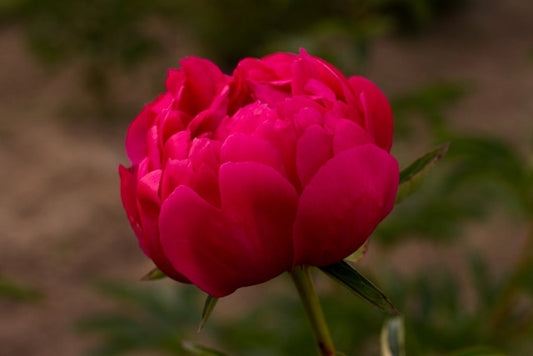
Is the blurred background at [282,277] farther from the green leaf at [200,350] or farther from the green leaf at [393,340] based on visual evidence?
the green leaf at [200,350]

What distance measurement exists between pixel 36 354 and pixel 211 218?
2220 millimetres

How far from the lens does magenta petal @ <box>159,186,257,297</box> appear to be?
0.33 m

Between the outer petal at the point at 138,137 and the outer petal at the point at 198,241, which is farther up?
the outer petal at the point at 138,137

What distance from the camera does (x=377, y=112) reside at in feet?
1.24

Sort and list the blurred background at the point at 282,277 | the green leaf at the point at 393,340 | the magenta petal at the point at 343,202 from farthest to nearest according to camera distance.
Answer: the blurred background at the point at 282,277 → the green leaf at the point at 393,340 → the magenta petal at the point at 343,202

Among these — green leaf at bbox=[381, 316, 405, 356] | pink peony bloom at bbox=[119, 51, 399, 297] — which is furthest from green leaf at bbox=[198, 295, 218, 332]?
green leaf at bbox=[381, 316, 405, 356]

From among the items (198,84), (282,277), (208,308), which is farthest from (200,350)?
(282,277)

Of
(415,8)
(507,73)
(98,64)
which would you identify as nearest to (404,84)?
(507,73)

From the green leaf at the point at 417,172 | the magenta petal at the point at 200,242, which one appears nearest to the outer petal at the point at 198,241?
the magenta petal at the point at 200,242

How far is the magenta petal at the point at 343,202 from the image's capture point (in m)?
0.33

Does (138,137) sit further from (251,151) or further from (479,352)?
(479,352)

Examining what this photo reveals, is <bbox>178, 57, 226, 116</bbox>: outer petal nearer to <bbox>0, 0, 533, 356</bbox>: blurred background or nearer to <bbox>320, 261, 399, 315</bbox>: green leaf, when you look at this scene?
<bbox>320, 261, 399, 315</bbox>: green leaf

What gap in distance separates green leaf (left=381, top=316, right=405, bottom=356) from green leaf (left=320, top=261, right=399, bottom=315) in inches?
3.8

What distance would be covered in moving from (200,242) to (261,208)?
0.03m
